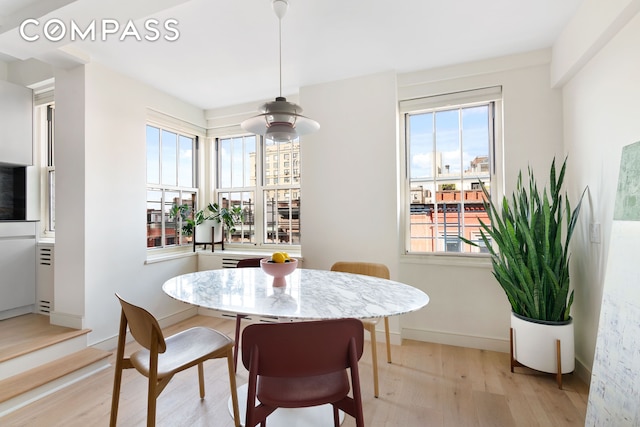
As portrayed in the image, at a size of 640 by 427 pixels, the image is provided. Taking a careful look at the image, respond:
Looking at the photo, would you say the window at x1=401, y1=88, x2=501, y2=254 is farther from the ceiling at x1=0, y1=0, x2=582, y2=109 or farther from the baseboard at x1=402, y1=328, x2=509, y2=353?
the baseboard at x1=402, y1=328, x2=509, y2=353

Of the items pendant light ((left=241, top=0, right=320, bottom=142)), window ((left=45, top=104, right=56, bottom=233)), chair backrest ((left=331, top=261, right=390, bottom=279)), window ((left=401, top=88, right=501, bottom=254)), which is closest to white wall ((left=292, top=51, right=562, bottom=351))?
window ((left=401, top=88, right=501, bottom=254))

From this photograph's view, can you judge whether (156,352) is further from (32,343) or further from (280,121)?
(32,343)

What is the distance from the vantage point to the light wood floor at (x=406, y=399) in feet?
6.18

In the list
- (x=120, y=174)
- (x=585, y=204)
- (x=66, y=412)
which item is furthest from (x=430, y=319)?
(x=120, y=174)

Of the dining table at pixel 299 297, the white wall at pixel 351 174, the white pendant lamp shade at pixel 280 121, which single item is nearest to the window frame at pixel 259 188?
the white wall at pixel 351 174

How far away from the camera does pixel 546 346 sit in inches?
87.4

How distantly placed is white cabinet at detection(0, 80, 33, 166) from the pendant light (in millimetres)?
2847

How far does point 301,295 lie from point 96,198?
231 cm

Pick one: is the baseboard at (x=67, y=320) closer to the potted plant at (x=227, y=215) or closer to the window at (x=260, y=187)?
the potted plant at (x=227, y=215)

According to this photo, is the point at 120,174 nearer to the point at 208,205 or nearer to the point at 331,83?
the point at 208,205

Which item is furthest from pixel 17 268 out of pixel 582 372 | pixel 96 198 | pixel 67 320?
pixel 582 372

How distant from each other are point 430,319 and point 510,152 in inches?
68.6

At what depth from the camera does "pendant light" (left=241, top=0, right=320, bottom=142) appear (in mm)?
1776

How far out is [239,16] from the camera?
7.16ft
